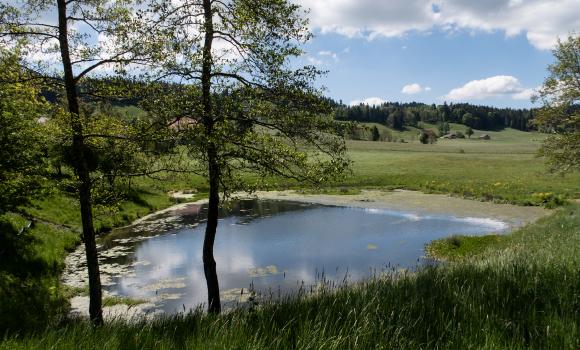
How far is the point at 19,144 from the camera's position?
13336 mm

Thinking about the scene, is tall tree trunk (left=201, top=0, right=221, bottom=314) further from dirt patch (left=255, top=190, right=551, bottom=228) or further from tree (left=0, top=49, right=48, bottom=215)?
dirt patch (left=255, top=190, right=551, bottom=228)

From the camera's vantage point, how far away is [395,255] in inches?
990

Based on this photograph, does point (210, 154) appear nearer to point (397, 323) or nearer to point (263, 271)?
point (397, 323)

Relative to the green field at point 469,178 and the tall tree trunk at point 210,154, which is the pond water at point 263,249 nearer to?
the tall tree trunk at point 210,154

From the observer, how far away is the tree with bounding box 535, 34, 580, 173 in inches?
1073

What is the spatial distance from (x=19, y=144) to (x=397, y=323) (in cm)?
1251

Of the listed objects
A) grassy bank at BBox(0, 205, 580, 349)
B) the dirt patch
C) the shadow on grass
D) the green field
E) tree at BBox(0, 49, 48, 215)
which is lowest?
the dirt patch

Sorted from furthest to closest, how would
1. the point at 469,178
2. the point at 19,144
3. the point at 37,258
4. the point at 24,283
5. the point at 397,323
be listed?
1. the point at 469,178
2. the point at 37,258
3. the point at 24,283
4. the point at 19,144
5. the point at 397,323

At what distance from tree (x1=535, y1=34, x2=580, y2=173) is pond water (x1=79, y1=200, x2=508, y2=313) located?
694 centimetres

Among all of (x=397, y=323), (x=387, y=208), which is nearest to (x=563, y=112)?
(x=387, y=208)

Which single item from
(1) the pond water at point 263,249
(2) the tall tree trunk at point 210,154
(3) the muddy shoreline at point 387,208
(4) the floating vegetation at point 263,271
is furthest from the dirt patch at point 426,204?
(2) the tall tree trunk at point 210,154

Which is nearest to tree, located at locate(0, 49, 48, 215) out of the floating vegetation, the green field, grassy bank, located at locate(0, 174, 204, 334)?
grassy bank, located at locate(0, 174, 204, 334)

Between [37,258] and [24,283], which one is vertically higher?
[37,258]

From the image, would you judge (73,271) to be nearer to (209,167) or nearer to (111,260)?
(111,260)
